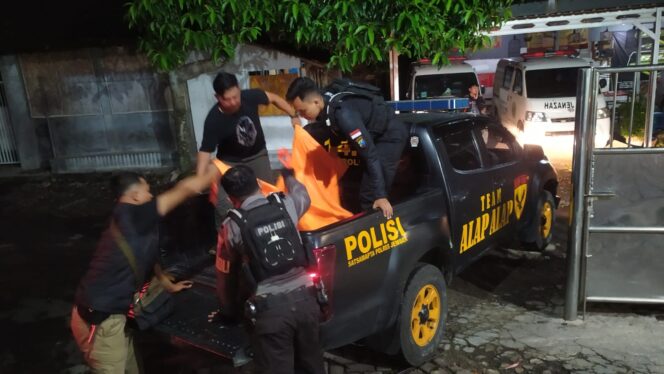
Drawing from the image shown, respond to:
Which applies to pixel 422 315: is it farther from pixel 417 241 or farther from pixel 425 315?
pixel 417 241

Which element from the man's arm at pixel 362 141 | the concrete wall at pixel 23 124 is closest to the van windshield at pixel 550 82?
the man's arm at pixel 362 141

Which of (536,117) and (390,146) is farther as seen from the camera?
(536,117)

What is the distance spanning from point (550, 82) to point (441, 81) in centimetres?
236

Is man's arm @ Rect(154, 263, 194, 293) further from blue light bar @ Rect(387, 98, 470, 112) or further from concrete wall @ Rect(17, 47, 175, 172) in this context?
concrete wall @ Rect(17, 47, 175, 172)

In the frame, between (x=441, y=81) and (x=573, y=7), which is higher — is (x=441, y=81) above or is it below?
below

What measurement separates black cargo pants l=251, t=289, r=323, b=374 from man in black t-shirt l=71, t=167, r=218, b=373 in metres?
0.83

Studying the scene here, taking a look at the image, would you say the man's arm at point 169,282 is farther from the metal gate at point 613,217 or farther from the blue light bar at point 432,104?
the blue light bar at point 432,104

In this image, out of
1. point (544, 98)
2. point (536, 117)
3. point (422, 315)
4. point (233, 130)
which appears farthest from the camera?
point (544, 98)

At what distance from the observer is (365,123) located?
3.77m

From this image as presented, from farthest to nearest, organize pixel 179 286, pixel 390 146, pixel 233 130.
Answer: pixel 233 130
pixel 390 146
pixel 179 286

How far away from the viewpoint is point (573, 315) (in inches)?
162

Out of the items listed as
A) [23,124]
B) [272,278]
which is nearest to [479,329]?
[272,278]

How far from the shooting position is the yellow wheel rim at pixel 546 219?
5.53 m

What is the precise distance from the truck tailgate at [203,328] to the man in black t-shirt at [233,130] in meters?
0.71
